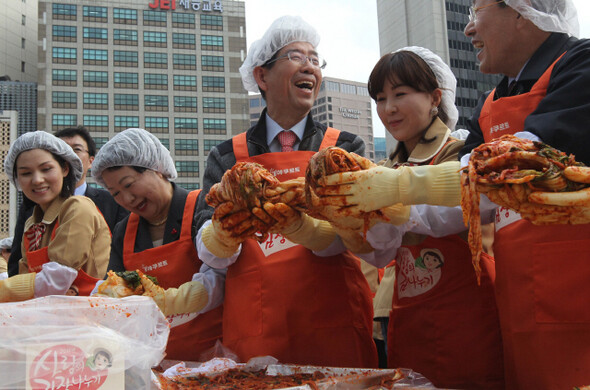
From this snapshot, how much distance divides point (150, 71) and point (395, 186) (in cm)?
5500

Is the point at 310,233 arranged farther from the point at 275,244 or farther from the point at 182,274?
the point at 182,274

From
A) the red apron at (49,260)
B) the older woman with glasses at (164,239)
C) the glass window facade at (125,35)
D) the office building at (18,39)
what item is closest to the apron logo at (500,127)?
the older woman with glasses at (164,239)

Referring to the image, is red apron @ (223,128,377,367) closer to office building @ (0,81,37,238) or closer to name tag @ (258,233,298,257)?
name tag @ (258,233,298,257)

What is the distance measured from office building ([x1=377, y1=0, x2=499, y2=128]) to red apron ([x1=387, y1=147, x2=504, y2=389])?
42259 mm

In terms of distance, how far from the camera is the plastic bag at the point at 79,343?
41.5 inches

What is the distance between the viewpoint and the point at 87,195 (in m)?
4.21

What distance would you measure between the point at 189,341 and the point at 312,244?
89 cm

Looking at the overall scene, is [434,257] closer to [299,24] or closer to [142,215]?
[299,24]

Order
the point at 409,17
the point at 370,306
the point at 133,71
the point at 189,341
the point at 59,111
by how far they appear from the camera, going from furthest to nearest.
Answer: the point at 133,71, the point at 59,111, the point at 409,17, the point at 189,341, the point at 370,306

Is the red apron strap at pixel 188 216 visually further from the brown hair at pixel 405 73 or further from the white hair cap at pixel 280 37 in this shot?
the brown hair at pixel 405 73

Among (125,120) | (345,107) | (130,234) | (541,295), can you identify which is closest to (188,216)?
(130,234)

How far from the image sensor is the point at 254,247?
7.27ft

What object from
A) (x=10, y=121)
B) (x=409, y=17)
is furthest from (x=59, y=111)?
(x=409, y=17)

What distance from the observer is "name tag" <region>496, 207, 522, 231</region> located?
64.7 inches
